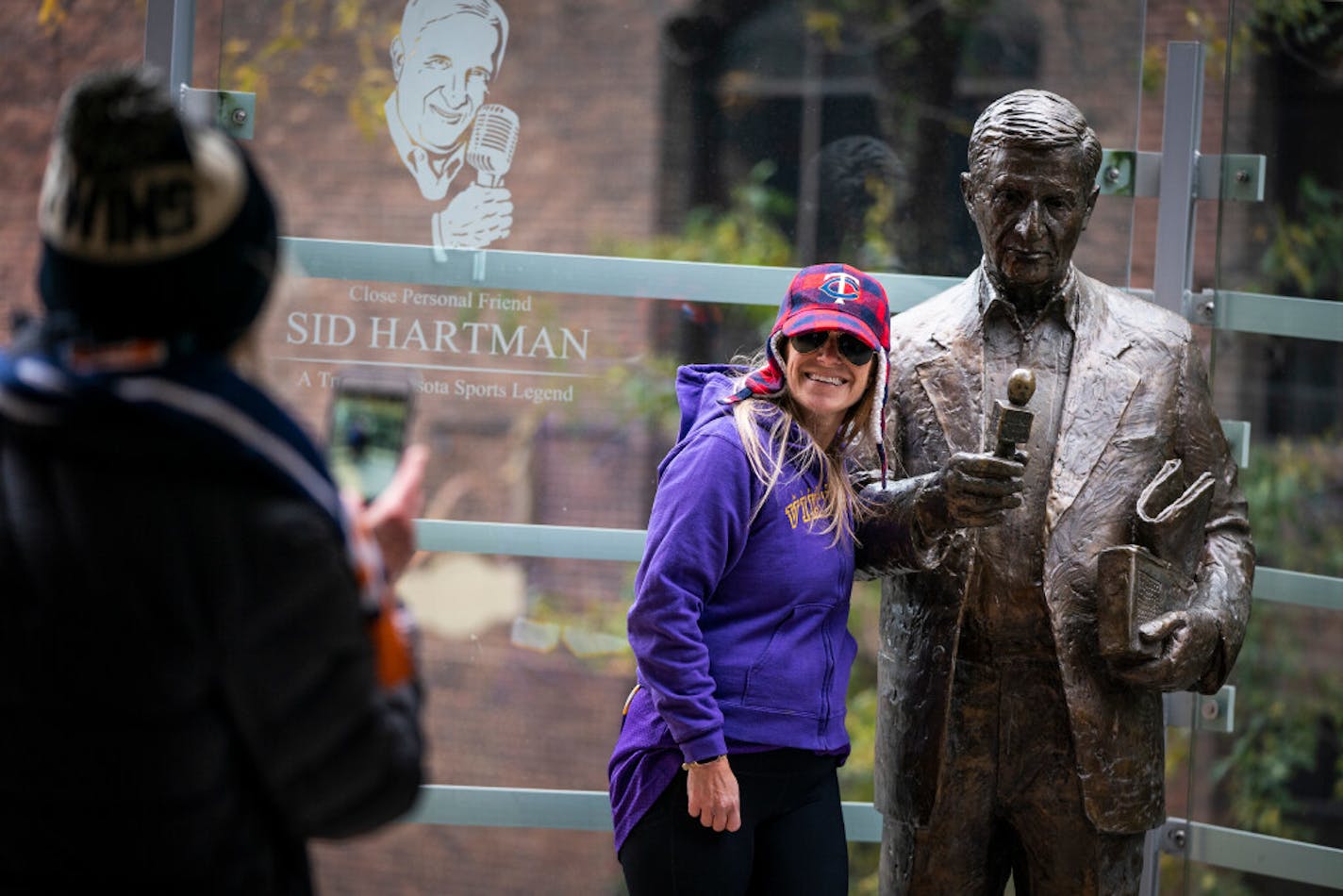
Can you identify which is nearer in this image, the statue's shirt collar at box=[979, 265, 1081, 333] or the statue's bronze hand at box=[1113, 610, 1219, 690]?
the statue's bronze hand at box=[1113, 610, 1219, 690]

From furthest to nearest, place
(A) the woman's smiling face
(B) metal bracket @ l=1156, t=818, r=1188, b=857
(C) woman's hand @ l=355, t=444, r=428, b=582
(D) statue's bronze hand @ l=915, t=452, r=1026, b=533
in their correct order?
(B) metal bracket @ l=1156, t=818, r=1188, b=857, (A) the woman's smiling face, (D) statue's bronze hand @ l=915, t=452, r=1026, b=533, (C) woman's hand @ l=355, t=444, r=428, b=582

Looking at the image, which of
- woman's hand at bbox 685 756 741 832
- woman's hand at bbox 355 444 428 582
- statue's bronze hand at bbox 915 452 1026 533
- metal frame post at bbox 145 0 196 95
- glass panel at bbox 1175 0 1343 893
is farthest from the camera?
glass panel at bbox 1175 0 1343 893

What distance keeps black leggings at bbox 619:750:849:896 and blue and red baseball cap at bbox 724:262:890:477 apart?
2.34ft

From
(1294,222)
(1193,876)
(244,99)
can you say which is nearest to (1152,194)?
(1294,222)

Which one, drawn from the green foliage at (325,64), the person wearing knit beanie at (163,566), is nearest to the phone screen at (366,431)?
the person wearing knit beanie at (163,566)

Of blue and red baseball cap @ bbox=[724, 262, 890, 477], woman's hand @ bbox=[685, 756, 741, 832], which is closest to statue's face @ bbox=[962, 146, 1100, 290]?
blue and red baseball cap @ bbox=[724, 262, 890, 477]

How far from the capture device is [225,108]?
4555mm

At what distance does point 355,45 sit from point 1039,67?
2.04m

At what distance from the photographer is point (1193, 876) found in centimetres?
475

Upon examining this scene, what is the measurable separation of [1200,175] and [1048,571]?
5.73 ft

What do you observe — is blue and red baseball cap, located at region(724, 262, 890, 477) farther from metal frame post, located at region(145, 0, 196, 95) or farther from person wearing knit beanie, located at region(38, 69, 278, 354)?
metal frame post, located at region(145, 0, 196, 95)

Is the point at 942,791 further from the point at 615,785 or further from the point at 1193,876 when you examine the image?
the point at 1193,876

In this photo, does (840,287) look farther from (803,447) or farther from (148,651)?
(148,651)

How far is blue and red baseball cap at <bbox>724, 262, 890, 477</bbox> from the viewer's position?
3.24m
